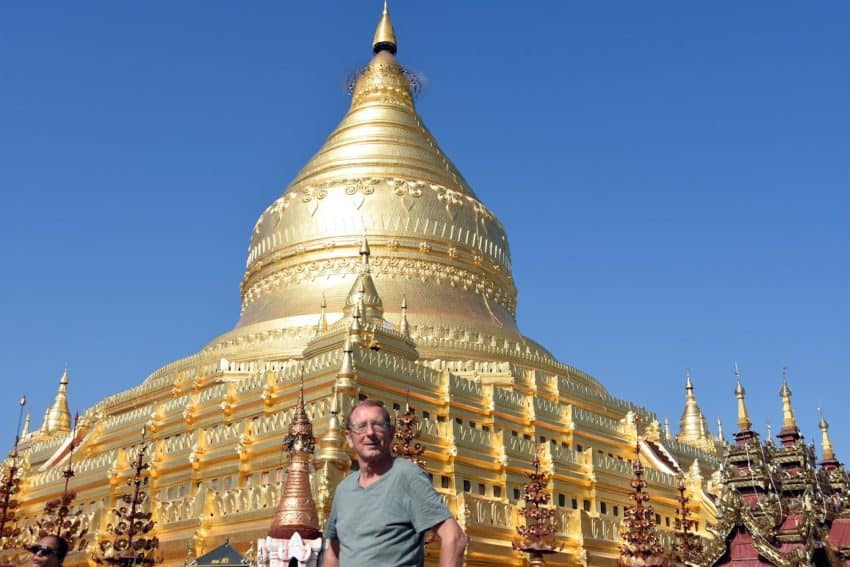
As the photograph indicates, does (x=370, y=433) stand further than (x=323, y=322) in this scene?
No

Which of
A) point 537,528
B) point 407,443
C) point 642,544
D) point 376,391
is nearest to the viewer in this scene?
point 642,544

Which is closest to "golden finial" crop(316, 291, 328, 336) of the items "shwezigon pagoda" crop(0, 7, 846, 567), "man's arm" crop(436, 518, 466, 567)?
"shwezigon pagoda" crop(0, 7, 846, 567)

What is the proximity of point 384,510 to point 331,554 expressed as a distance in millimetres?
393

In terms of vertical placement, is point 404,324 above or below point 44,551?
above

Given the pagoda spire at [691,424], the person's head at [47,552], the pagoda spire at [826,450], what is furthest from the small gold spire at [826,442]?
the person's head at [47,552]

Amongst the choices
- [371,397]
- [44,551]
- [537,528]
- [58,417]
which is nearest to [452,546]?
[44,551]

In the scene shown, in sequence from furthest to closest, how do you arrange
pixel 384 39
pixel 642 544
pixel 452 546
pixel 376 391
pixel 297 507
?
pixel 384 39
pixel 376 391
pixel 642 544
pixel 297 507
pixel 452 546

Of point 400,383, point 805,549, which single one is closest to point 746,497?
point 805,549

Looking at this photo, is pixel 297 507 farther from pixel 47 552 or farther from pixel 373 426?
pixel 373 426

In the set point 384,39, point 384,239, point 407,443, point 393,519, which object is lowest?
point 393,519

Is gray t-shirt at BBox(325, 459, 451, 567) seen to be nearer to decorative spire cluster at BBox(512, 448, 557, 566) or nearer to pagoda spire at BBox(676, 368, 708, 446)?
decorative spire cluster at BBox(512, 448, 557, 566)

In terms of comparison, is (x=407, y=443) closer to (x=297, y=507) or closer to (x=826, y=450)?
(x=297, y=507)

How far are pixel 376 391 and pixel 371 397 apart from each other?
0.46m

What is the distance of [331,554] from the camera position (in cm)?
370
